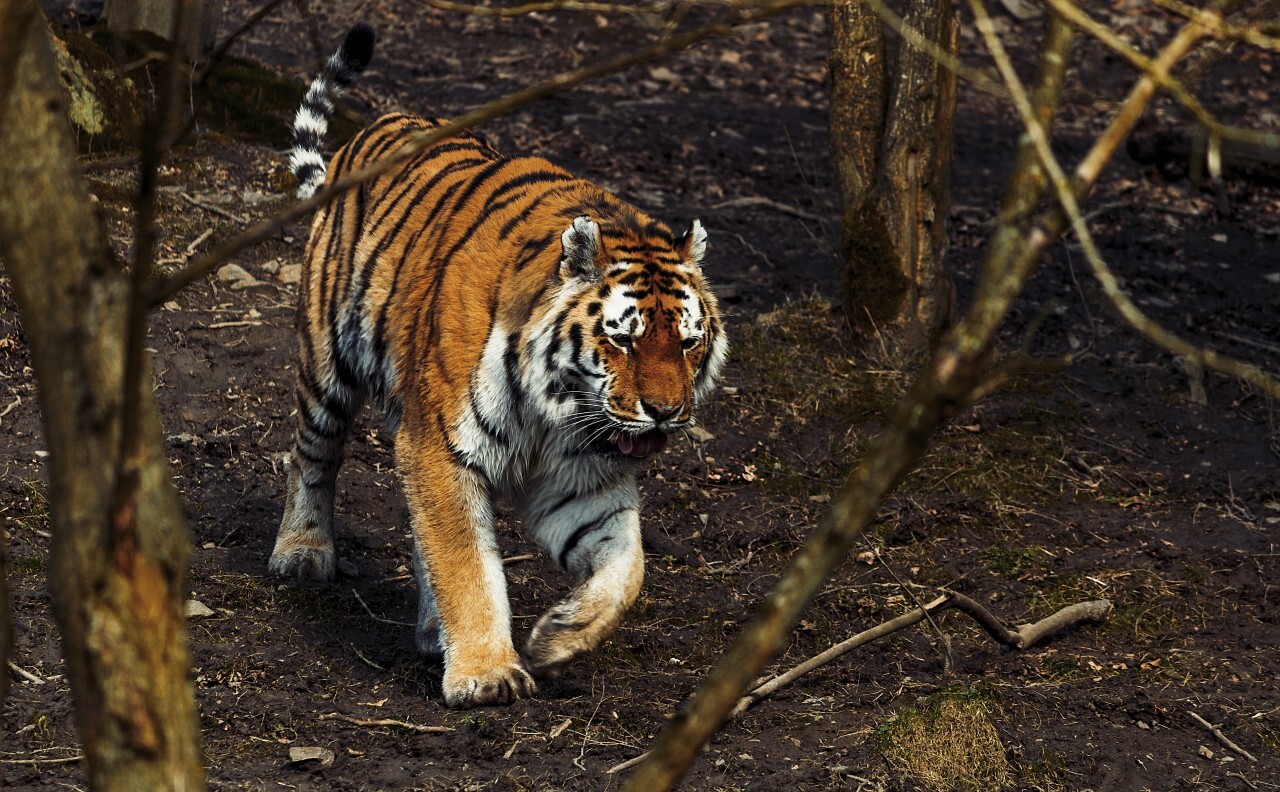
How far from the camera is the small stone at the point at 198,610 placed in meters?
4.24

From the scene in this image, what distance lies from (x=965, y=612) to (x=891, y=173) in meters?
2.53

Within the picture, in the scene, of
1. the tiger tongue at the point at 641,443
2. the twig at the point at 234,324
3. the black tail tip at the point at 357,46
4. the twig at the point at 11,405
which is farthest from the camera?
the twig at the point at 234,324

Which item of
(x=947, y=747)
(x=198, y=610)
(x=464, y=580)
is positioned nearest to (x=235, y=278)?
(x=198, y=610)

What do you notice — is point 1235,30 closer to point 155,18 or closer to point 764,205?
point 764,205

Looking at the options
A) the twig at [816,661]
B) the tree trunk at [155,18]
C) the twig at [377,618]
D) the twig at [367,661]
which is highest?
the tree trunk at [155,18]

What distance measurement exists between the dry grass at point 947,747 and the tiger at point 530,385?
2.76ft

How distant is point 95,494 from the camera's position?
1.42 m

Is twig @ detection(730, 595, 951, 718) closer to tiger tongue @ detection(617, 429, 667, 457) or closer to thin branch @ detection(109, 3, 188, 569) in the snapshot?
tiger tongue @ detection(617, 429, 667, 457)

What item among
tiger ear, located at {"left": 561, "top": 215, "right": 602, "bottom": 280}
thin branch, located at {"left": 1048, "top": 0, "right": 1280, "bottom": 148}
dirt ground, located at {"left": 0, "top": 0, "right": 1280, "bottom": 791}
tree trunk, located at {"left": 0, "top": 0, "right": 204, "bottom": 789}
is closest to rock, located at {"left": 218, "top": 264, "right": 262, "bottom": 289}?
dirt ground, located at {"left": 0, "top": 0, "right": 1280, "bottom": 791}

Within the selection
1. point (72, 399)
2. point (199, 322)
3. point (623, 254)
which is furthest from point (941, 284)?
point (72, 399)

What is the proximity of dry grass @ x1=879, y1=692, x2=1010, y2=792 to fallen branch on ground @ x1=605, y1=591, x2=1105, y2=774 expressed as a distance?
0.81ft

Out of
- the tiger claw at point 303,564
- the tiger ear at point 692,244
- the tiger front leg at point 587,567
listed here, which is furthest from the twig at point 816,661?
the tiger claw at point 303,564

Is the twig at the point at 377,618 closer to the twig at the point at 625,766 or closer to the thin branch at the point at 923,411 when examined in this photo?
the twig at the point at 625,766

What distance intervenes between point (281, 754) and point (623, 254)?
5.43 ft
